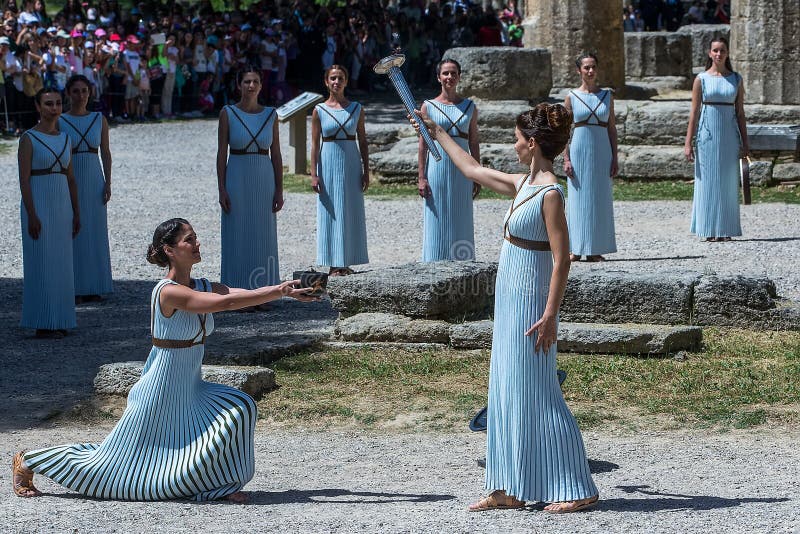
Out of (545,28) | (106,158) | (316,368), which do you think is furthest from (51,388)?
(545,28)

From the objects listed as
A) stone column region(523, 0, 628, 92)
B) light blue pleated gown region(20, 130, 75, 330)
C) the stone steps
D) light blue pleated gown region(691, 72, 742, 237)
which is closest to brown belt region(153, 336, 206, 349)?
the stone steps

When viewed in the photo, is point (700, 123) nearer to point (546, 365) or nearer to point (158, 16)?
point (546, 365)

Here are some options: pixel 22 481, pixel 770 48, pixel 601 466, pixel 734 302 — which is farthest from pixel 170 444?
pixel 770 48

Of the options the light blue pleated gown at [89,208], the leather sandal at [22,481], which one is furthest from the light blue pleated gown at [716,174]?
the leather sandal at [22,481]

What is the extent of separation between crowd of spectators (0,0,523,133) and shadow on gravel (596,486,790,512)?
17.0m

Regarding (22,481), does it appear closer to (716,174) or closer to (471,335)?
(471,335)

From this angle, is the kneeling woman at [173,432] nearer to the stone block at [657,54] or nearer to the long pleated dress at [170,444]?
the long pleated dress at [170,444]

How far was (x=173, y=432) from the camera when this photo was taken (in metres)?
6.00

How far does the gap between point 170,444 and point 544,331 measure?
5.69ft

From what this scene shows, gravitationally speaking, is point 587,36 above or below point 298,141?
above

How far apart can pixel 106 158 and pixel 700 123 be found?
230 inches

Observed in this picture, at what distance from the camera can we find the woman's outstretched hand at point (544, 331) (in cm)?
564

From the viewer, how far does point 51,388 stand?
8.30 m

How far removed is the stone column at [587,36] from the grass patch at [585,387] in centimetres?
1083
